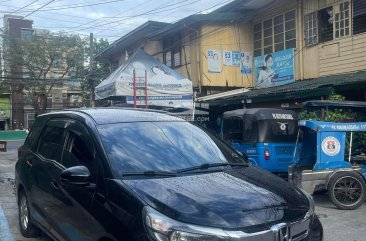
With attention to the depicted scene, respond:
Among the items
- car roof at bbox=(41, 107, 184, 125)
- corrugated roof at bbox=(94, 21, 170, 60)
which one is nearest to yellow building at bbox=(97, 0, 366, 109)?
corrugated roof at bbox=(94, 21, 170, 60)

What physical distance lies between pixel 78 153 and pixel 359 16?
40.1 feet

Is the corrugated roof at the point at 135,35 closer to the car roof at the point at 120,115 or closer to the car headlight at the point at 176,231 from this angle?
the car roof at the point at 120,115

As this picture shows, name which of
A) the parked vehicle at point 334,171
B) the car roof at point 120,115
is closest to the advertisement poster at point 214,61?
the parked vehicle at point 334,171

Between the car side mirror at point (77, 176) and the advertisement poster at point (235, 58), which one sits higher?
the advertisement poster at point (235, 58)

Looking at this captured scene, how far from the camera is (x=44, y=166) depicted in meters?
5.22

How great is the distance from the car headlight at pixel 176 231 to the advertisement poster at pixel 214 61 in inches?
644

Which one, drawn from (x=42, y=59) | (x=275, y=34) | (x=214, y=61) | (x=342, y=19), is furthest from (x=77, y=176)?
(x=42, y=59)

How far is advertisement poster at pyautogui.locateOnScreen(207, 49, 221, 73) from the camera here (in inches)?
755

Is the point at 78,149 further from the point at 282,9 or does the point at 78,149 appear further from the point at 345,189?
the point at 282,9

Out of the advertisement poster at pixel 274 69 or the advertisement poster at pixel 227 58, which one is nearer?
the advertisement poster at pixel 274 69

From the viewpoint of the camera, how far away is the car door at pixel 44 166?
4.99 meters

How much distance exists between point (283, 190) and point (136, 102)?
10175mm

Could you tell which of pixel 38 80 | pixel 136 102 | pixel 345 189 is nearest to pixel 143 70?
pixel 136 102

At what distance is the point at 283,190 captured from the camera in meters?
3.76
